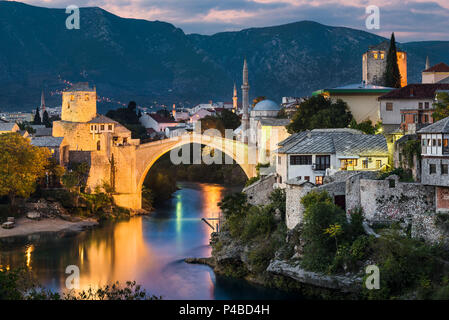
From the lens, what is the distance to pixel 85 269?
3616cm

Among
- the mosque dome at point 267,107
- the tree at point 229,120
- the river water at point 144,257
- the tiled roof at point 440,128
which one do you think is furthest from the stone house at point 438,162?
the tree at point 229,120

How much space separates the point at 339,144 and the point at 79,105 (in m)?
29.0

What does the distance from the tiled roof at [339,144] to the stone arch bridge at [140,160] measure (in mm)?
18085

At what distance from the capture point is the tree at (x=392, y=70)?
2084 inches

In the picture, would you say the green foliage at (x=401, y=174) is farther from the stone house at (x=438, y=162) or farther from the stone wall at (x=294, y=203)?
the stone wall at (x=294, y=203)

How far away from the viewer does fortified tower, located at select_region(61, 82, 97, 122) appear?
5772 cm

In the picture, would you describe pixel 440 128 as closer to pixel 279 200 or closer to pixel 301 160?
pixel 301 160

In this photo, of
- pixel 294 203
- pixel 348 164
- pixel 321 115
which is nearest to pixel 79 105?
pixel 321 115

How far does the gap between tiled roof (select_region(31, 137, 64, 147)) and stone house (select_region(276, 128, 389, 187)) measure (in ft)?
76.6

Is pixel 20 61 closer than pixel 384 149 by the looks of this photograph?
No

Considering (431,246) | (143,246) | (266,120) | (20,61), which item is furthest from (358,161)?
(20,61)

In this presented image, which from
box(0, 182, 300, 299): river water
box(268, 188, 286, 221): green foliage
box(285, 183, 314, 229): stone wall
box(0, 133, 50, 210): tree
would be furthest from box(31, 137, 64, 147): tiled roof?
box(285, 183, 314, 229): stone wall
